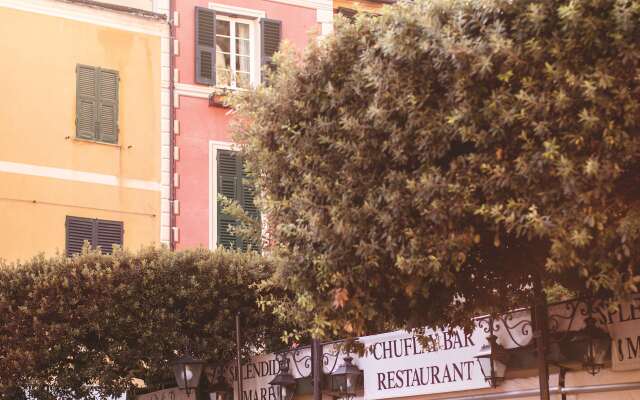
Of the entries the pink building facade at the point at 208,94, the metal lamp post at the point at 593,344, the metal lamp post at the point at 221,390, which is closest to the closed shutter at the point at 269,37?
the pink building facade at the point at 208,94

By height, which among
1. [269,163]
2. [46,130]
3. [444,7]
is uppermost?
[46,130]

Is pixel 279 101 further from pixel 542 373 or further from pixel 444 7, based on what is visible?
pixel 542 373

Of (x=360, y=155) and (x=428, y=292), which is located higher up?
(x=360, y=155)

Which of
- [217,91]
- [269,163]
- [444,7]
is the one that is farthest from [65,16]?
[444,7]

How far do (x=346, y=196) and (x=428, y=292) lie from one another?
1.28 metres

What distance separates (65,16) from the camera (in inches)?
963

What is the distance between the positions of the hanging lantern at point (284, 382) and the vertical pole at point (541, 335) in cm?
499

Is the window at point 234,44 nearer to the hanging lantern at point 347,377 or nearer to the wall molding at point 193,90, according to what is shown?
the wall molding at point 193,90

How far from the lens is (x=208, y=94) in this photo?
25719mm

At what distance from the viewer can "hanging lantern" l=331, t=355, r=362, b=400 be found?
15.8m

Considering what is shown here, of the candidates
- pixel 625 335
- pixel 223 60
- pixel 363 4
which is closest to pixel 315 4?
pixel 363 4

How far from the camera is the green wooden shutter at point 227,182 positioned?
2505 centimetres

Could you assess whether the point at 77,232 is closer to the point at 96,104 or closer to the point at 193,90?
the point at 96,104

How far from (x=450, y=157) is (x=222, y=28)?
52.6 ft
